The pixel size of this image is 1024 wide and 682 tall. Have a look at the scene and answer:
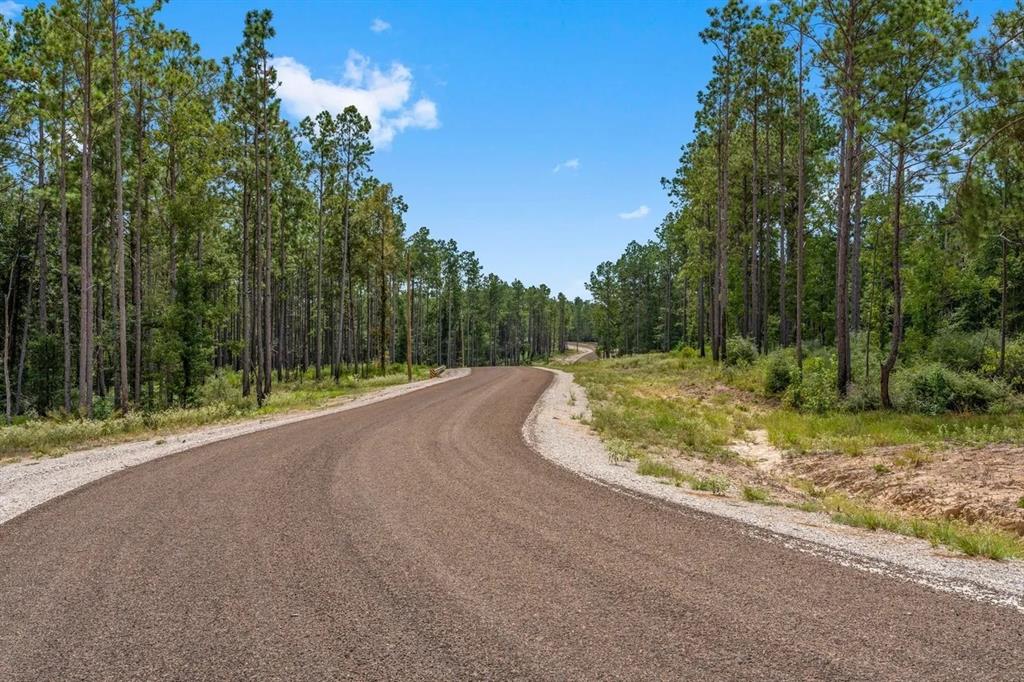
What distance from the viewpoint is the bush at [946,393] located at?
642 inches

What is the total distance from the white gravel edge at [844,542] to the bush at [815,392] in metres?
11.7

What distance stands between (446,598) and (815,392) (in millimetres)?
18858

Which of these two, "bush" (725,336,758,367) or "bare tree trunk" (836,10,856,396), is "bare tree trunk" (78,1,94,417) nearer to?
"bare tree trunk" (836,10,856,396)

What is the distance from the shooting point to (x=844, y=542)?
218 inches

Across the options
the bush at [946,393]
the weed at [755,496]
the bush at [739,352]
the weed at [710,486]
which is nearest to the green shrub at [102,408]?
the weed at [710,486]

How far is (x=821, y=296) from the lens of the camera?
52688mm

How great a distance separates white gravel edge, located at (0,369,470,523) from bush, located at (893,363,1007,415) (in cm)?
1942

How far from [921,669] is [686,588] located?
59.2 inches

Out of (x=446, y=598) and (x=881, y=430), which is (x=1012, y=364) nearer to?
(x=881, y=430)

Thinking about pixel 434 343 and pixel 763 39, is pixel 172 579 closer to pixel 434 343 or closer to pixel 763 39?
pixel 763 39

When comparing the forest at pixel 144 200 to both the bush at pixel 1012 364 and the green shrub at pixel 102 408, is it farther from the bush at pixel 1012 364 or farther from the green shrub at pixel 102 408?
the bush at pixel 1012 364

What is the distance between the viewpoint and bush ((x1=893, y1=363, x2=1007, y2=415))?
16312 mm

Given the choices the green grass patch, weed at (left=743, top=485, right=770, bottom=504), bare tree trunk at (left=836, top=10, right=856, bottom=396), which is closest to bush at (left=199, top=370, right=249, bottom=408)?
weed at (left=743, top=485, right=770, bottom=504)

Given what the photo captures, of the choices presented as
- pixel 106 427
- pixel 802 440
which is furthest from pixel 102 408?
pixel 802 440
